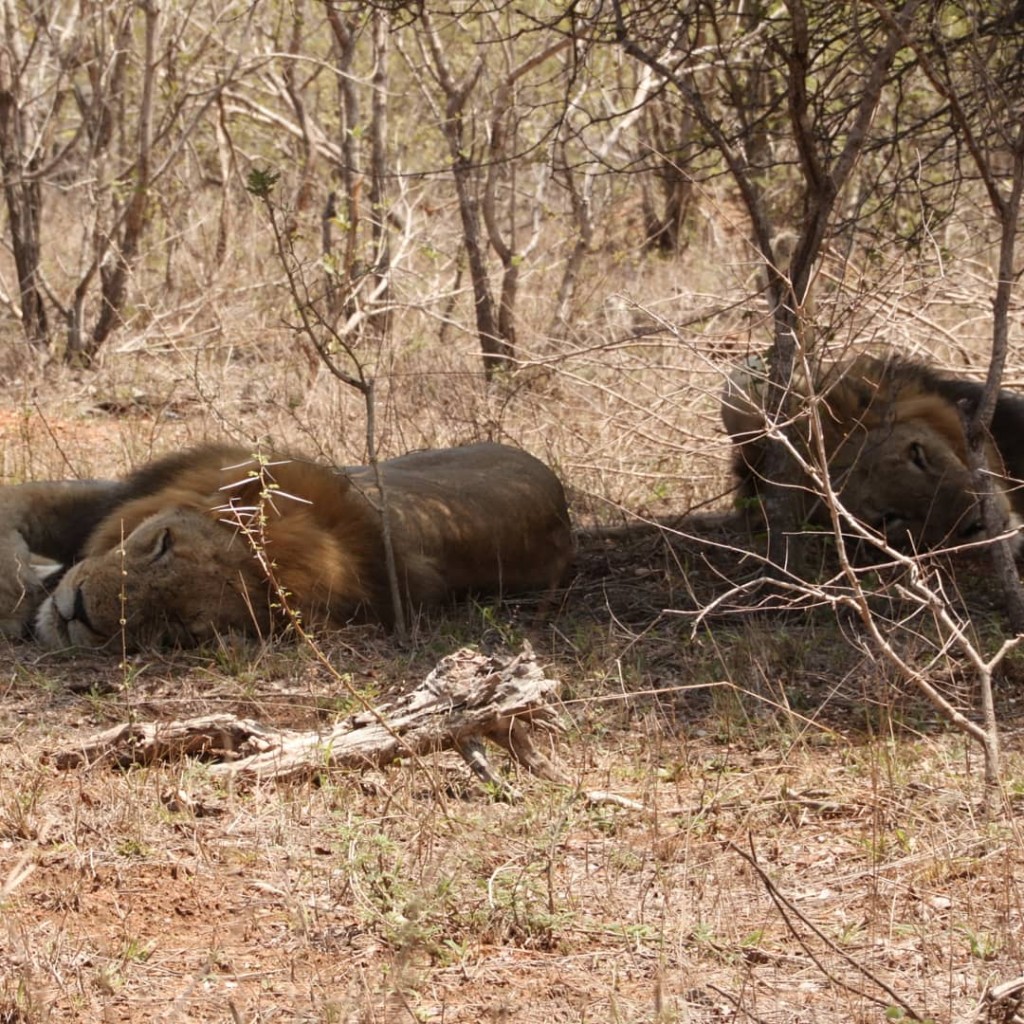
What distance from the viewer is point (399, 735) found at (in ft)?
12.8

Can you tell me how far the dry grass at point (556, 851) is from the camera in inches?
116

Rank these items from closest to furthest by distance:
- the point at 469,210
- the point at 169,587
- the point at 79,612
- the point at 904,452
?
the point at 169,587 → the point at 79,612 → the point at 904,452 → the point at 469,210

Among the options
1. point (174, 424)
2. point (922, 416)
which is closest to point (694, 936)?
point (922, 416)

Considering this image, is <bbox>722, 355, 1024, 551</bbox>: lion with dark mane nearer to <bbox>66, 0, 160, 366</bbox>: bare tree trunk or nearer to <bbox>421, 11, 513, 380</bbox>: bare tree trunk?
<bbox>421, 11, 513, 380</bbox>: bare tree trunk

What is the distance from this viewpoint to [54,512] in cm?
571

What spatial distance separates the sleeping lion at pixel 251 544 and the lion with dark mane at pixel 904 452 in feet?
3.31

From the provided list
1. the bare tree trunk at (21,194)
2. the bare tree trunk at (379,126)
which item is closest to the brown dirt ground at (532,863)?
the bare tree trunk at (379,126)

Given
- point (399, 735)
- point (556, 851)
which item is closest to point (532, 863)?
point (556, 851)

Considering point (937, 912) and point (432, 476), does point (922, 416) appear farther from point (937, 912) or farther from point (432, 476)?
point (937, 912)

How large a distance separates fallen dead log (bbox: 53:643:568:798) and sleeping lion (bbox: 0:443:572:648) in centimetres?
65

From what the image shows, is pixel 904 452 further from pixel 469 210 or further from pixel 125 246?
pixel 125 246

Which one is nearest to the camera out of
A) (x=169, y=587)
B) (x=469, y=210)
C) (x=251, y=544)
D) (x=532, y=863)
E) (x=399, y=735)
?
(x=532, y=863)

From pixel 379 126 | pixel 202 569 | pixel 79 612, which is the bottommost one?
pixel 79 612

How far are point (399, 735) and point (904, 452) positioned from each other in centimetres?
296
